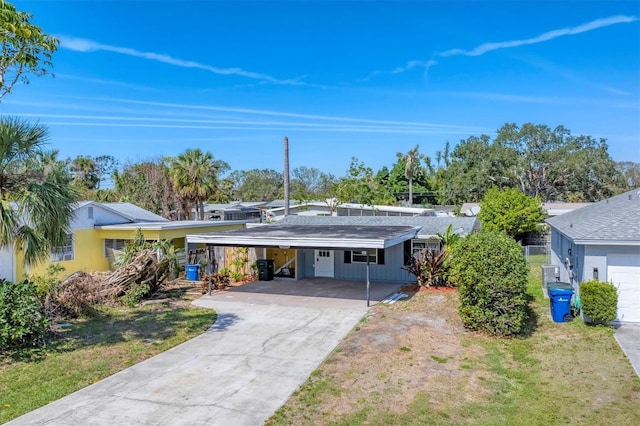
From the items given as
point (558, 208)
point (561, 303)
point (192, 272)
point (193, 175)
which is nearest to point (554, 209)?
point (558, 208)

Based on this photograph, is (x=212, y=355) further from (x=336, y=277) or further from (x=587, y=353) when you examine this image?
(x=336, y=277)

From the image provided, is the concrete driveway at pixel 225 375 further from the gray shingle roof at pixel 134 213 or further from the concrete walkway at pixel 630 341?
the gray shingle roof at pixel 134 213

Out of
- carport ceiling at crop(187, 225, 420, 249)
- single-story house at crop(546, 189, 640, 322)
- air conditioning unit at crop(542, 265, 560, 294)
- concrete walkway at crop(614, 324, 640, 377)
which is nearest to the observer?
concrete walkway at crop(614, 324, 640, 377)

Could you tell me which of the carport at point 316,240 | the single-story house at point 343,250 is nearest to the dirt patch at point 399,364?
the carport at point 316,240

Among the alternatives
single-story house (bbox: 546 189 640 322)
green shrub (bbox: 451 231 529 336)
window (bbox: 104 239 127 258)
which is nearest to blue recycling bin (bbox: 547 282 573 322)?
single-story house (bbox: 546 189 640 322)

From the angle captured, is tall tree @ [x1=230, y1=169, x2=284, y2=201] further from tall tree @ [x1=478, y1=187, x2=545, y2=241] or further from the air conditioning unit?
the air conditioning unit

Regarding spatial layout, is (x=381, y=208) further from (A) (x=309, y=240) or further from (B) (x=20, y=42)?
(B) (x=20, y=42)
